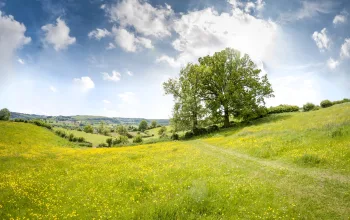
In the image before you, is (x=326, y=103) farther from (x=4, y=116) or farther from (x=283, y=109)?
(x=4, y=116)

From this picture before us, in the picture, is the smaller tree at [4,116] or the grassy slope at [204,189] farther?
the smaller tree at [4,116]

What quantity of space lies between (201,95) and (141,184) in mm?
39941

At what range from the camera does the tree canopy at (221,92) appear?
47.1 m

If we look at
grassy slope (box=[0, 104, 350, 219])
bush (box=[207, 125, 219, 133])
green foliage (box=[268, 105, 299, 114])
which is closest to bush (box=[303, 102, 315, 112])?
green foliage (box=[268, 105, 299, 114])

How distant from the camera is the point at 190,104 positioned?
1896 inches

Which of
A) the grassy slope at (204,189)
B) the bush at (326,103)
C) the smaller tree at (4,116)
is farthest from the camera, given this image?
the smaller tree at (4,116)

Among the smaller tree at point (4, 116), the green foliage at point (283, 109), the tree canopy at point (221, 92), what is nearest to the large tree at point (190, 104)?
the tree canopy at point (221, 92)

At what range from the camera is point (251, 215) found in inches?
372

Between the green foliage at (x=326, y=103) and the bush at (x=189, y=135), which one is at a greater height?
the green foliage at (x=326, y=103)

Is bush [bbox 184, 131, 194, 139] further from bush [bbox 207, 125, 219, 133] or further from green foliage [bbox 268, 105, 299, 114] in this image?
green foliage [bbox 268, 105, 299, 114]

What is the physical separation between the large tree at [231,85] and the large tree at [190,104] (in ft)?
5.29

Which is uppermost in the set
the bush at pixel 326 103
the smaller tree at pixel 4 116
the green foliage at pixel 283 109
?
the bush at pixel 326 103

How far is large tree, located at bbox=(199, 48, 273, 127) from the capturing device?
4691 centimetres

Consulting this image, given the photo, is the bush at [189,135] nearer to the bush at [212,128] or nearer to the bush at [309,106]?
the bush at [212,128]
